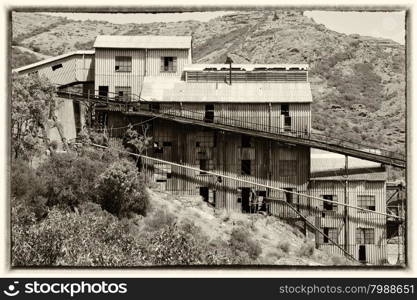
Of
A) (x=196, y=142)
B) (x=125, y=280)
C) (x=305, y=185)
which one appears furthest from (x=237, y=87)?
(x=125, y=280)

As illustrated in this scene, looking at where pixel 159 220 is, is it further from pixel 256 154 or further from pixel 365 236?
pixel 365 236

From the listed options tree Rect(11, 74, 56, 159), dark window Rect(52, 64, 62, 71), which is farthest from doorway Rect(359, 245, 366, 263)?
dark window Rect(52, 64, 62, 71)

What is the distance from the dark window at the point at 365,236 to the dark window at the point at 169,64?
17.8 meters

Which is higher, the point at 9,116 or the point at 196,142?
the point at 9,116

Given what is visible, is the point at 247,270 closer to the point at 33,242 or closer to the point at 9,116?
the point at 33,242

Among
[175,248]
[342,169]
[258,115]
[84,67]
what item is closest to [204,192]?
[258,115]

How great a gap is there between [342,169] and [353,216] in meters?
3.32

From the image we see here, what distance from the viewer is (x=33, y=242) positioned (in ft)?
90.9

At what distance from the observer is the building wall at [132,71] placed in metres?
45.2

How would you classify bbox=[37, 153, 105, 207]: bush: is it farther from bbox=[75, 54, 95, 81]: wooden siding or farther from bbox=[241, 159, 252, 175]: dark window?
bbox=[75, 54, 95, 81]: wooden siding

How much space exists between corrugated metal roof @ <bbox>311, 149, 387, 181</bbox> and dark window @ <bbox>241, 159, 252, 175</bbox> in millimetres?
4414

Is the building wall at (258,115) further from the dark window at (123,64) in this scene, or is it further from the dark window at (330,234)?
the dark window at (330,234)

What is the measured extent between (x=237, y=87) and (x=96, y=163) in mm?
11866

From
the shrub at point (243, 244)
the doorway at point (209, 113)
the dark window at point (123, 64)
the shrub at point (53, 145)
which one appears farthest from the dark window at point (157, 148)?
the shrub at point (243, 244)
